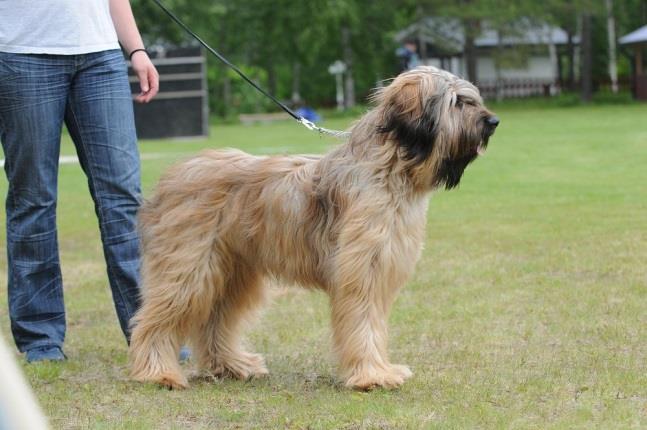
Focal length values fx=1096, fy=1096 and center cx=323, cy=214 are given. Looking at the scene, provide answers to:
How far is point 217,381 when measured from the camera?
4910 mm

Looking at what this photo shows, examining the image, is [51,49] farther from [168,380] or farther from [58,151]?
[168,380]

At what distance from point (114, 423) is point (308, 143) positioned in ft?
62.3

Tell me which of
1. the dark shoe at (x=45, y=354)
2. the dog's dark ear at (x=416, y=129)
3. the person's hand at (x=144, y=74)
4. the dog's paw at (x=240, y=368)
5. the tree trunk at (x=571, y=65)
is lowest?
the dog's paw at (x=240, y=368)

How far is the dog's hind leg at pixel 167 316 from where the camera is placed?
473 centimetres

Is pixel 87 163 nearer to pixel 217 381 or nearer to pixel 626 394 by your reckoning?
pixel 217 381

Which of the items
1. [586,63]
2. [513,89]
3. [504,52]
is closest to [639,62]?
[586,63]

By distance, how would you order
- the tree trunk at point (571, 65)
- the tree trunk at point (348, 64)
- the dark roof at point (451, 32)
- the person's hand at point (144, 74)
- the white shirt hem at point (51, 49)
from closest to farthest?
the white shirt hem at point (51, 49), the person's hand at point (144, 74), the dark roof at point (451, 32), the tree trunk at point (348, 64), the tree trunk at point (571, 65)

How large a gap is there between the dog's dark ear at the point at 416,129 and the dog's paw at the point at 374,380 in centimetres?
87

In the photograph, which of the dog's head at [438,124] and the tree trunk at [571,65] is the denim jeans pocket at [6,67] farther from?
the tree trunk at [571,65]

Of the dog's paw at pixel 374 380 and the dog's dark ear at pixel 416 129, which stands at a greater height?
the dog's dark ear at pixel 416 129

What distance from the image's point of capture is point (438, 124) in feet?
14.6

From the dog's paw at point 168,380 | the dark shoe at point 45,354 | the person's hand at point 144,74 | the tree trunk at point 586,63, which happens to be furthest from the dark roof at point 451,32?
the dog's paw at point 168,380

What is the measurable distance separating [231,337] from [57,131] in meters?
1.27

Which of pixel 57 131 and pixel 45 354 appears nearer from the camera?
pixel 57 131
